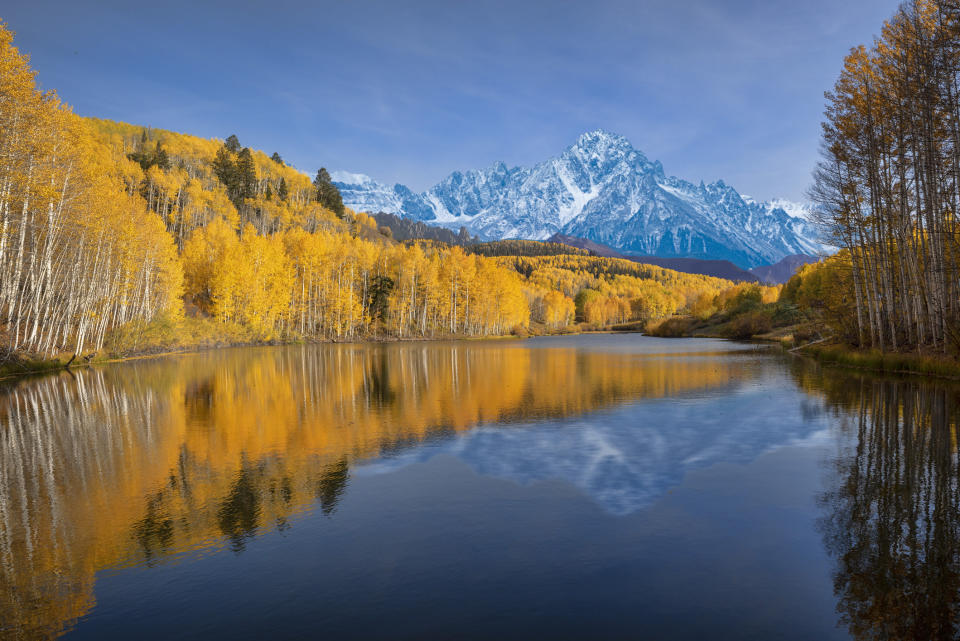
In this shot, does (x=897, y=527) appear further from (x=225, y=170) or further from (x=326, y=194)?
(x=326, y=194)

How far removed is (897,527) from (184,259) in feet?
256

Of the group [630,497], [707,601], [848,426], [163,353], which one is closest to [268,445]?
[630,497]

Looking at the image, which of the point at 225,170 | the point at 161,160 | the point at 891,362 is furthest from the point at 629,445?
the point at 225,170

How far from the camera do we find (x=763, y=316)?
76312 millimetres

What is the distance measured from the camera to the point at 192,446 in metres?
12.9

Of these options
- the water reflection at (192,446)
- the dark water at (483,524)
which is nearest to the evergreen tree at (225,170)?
the water reflection at (192,446)

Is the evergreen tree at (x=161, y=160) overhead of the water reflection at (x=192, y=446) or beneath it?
overhead

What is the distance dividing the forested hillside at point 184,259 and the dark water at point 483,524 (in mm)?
15093

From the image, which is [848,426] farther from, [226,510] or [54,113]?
[54,113]

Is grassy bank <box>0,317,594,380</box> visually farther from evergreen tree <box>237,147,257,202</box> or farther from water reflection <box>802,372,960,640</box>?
evergreen tree <box>237,147,257,202</box>

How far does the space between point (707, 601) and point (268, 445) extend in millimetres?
10492

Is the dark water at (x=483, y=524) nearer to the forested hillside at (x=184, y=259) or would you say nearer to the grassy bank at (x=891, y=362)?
the grassy bank at (x=891, y=362)

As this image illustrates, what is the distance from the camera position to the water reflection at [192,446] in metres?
7.11

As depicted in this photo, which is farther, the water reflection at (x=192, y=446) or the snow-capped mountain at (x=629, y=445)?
the snow-capped mountain at (x=629, y=445)
